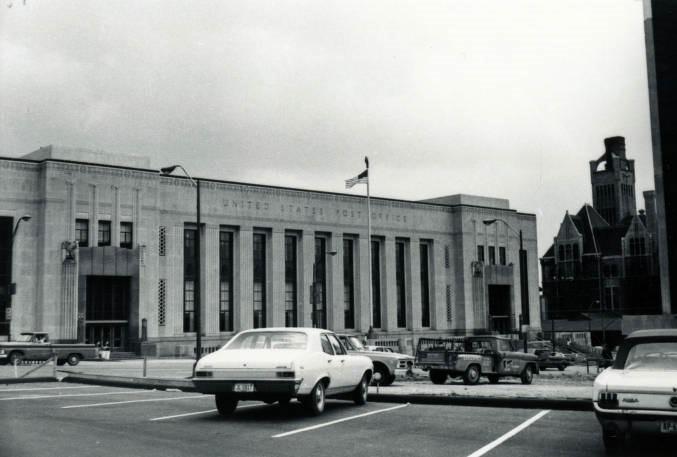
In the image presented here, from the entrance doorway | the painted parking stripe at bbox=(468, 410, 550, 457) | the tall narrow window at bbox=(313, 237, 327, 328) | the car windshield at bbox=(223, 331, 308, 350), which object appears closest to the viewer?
the painted parking stripe at bbox=(468, 410, 550, 457)

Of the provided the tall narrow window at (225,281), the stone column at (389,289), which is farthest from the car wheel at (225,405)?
the stone column at (389,289)

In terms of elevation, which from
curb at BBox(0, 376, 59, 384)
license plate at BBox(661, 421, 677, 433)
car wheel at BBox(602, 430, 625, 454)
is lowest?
curb at BBox(0, 376, 59, 384)

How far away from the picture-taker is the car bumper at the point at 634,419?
8.62 m

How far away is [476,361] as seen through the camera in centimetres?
2377

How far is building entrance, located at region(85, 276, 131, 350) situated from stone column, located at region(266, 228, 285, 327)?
12.0m

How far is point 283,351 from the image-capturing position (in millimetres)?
12273

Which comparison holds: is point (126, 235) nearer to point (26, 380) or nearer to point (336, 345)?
point (26, 380)

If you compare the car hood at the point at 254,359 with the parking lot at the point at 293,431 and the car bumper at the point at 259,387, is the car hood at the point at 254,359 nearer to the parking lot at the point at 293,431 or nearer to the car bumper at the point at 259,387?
the car bumper at the point at 259,387

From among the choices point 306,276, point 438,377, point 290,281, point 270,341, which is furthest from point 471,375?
point 290,281

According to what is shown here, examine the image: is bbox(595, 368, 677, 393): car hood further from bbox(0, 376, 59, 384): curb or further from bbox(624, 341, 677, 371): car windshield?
bbox(0, 376, 59, 384): curb

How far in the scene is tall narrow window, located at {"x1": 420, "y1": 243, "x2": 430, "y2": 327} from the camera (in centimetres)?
7194

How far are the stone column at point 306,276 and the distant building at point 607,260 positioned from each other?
1965 inches

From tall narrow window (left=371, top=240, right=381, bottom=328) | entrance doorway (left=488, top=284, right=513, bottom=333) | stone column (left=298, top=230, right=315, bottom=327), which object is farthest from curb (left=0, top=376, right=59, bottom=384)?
entrance doorway (left=488, top=284, right=513, bottom=333)

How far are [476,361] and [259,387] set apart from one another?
13272 mm
